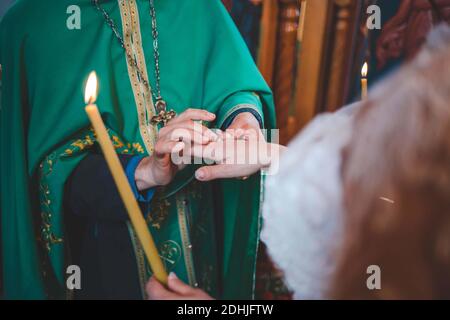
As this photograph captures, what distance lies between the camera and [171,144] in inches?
23.7

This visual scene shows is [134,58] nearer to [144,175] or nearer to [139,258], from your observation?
[144,175]

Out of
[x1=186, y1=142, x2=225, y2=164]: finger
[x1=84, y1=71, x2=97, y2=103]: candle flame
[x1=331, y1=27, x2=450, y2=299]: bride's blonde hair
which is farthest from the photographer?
[x1=186, y1=142, x2=225, y2=164]: finger

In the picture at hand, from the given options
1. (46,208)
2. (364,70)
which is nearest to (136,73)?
(46,208)

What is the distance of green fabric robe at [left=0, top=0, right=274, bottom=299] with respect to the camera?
2.19ft

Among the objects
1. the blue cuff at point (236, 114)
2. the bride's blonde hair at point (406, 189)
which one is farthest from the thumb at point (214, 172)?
the bride's blonde hair at point (406, 189)

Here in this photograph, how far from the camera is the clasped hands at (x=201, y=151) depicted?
0.60 metres

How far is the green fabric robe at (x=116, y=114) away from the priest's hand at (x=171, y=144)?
0.14 feet

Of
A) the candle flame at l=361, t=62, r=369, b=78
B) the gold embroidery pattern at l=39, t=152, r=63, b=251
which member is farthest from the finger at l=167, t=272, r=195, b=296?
the candle flame at l=361, t=62, r=369, b=78

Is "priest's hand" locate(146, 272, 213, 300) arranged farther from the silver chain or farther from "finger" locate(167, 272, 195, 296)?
the silver chain

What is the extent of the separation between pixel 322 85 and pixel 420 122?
0.34 metres

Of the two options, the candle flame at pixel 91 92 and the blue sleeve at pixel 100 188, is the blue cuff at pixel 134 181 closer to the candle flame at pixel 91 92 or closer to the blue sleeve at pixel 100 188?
the blue sleeve at pixel 100 188
